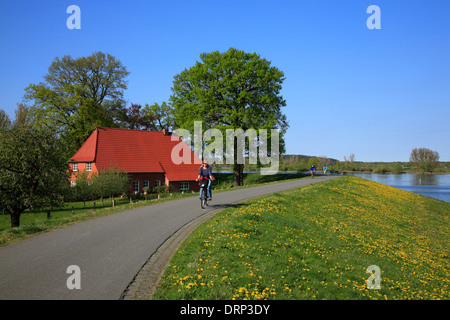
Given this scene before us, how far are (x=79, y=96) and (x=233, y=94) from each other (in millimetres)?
24640

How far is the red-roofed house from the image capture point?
3712 cm

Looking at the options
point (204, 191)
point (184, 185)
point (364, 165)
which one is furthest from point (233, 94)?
point (364, 165)

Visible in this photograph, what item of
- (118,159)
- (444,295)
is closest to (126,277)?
(444,295)

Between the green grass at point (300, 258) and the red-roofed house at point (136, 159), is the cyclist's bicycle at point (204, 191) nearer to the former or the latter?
the green grass at point (300, 258)

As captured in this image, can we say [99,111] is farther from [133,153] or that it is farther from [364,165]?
[364,165]

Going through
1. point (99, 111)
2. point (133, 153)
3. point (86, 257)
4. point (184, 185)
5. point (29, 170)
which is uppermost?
point (99, 111)

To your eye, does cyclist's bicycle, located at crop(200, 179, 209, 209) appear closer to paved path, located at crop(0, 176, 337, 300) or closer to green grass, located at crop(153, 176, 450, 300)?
green grass, located at crop(153, 176, 450, 300)

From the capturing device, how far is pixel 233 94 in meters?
33.8

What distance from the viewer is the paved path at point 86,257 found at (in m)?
5.23

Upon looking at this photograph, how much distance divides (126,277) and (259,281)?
282cm

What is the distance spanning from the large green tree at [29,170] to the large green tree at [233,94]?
52.8 ft

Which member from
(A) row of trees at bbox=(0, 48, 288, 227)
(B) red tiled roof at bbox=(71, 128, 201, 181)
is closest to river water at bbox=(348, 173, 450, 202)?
(A) row of trees at bbox=(0, 48, 288, 227)

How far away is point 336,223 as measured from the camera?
14.5 meters
